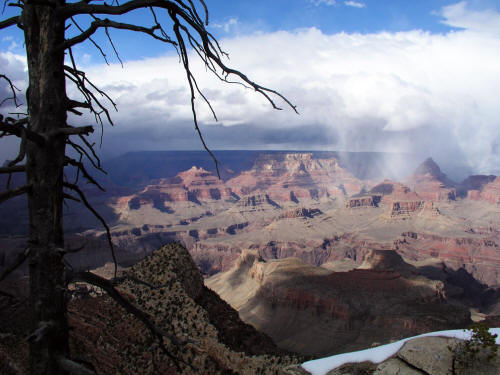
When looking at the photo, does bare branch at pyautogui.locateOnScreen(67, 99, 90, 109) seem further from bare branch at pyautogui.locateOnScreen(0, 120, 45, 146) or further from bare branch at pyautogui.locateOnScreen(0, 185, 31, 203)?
bare branch at pyautogui.locateOnScreen(0, 185, 31, 203)

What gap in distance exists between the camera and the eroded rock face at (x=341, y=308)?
144ft

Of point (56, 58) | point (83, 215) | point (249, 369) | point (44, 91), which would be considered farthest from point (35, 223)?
point (83, 215)

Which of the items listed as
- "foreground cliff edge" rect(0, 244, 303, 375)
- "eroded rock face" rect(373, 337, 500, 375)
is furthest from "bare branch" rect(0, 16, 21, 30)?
"foreground cliff edge" rect(0, 244, 303, 375)

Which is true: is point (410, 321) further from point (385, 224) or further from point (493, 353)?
point (385, 224)

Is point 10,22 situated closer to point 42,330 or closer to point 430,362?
point 42,330

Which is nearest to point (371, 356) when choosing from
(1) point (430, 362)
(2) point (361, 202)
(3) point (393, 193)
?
(1) point (430, 362)

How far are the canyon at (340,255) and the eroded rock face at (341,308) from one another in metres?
0.16

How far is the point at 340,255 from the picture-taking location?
403 feet

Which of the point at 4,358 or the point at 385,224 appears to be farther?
the point at 385,224

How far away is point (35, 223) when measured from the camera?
338 centimetres

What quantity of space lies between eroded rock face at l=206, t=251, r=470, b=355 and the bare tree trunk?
41973mm

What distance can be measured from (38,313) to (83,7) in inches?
103

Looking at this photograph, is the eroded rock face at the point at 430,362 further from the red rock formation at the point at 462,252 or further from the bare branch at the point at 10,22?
the red rock formation at the point at 462,252

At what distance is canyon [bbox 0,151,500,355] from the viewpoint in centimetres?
4906
